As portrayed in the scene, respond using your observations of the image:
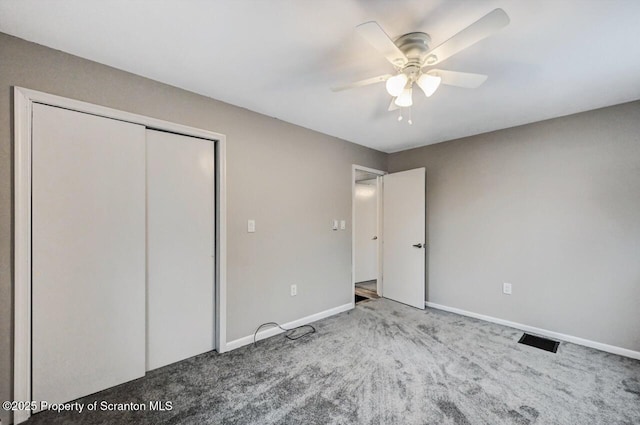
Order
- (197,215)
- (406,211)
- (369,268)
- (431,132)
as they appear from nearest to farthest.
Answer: (197,215), (431,132), (406,211), (369,268)

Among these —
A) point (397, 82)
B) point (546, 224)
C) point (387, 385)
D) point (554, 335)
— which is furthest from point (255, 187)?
point (554, 335)

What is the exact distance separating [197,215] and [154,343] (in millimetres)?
1078

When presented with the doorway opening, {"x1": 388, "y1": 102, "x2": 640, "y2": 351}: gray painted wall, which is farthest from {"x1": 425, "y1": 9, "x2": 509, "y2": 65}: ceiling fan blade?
the doorway opening

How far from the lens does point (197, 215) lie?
2.36 metres

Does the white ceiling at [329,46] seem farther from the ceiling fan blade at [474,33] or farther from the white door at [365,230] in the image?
the white door at [365,230]

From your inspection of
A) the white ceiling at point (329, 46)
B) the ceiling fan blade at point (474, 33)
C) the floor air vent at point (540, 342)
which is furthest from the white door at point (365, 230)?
the ceiling fan blade at point (474, 33)

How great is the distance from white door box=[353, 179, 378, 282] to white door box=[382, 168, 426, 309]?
3.46 feet

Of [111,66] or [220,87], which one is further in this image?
[220,87]

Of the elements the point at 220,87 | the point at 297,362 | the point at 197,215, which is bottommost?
the point at 297,362

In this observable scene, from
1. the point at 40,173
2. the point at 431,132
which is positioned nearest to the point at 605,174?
the point at 431,132

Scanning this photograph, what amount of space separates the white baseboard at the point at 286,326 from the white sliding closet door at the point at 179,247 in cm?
21

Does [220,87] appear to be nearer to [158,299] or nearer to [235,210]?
[235,210]

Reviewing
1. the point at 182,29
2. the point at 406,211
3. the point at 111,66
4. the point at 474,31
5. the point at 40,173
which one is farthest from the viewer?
the point at 406,211

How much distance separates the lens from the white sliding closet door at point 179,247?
2145 millimetres
